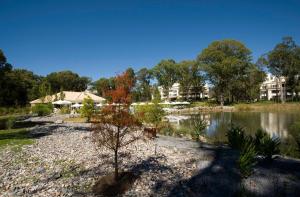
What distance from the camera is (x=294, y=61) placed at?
206 feet

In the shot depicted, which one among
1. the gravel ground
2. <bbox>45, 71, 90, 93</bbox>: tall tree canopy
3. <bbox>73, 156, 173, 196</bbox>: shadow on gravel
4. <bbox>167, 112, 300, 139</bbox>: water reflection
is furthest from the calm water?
<bbox>45, 71, 90, 93</bbox>: tall tree canopy

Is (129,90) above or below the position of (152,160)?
above

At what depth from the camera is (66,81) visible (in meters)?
89.7

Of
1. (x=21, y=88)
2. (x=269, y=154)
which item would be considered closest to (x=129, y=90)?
(x=269, y=154)

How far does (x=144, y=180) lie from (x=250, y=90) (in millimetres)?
68039

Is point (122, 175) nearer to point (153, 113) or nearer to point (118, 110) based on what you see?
point (118, 110)

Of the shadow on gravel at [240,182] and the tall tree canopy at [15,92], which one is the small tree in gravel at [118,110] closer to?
the shadow on gravel at [240,182]

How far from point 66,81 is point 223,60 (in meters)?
51.7

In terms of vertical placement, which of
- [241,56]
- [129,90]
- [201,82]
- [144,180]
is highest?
[241,56]

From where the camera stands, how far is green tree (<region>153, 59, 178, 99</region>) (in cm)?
7962

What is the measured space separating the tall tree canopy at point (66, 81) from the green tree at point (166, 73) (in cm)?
2824

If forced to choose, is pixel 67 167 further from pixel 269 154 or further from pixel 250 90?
pixel 250 90

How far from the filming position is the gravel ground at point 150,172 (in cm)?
761

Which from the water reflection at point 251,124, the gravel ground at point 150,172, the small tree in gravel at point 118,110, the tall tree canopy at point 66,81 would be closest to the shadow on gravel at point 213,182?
the gravel ground at point 150,172
